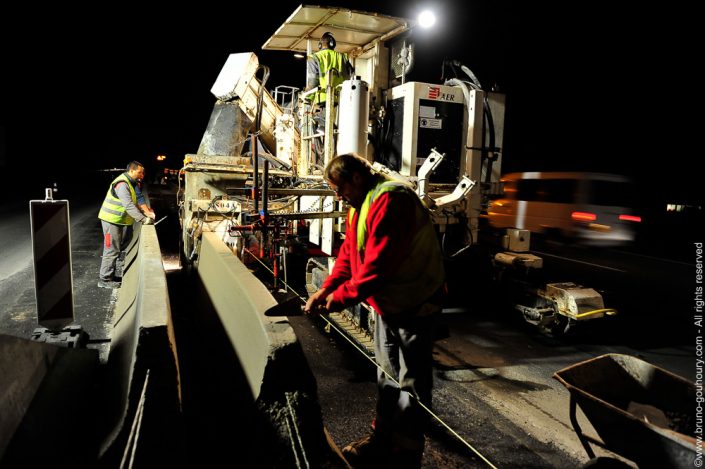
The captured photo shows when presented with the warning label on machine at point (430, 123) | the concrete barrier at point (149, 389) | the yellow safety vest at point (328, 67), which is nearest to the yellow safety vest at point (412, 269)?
the concrete barrier at point (149, 389)

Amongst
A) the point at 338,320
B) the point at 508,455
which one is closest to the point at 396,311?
the point at 508,455

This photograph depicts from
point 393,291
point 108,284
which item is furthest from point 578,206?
point 108,284

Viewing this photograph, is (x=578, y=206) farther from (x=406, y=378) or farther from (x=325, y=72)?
(x=406, y=378)

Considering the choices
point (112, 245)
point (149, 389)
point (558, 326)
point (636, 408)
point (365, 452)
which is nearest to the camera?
point (149, 389)

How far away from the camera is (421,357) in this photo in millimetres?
3010

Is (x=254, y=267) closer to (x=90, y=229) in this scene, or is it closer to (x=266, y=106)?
(x=266, y=106)

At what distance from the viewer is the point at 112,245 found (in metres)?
7.34

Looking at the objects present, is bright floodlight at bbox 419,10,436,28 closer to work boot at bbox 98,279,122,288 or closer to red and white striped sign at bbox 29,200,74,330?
red and white striped sign at bbox 29,200,74,330

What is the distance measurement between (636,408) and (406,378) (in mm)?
1562

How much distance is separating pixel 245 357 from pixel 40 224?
2.60 metres

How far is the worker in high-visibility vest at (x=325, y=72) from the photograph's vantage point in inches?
249

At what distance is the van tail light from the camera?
11852 millimetres

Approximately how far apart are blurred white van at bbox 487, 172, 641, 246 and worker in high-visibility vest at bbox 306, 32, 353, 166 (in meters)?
7.04

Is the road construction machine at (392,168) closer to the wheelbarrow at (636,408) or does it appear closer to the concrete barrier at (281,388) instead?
the concrete barrier at (281,388)
